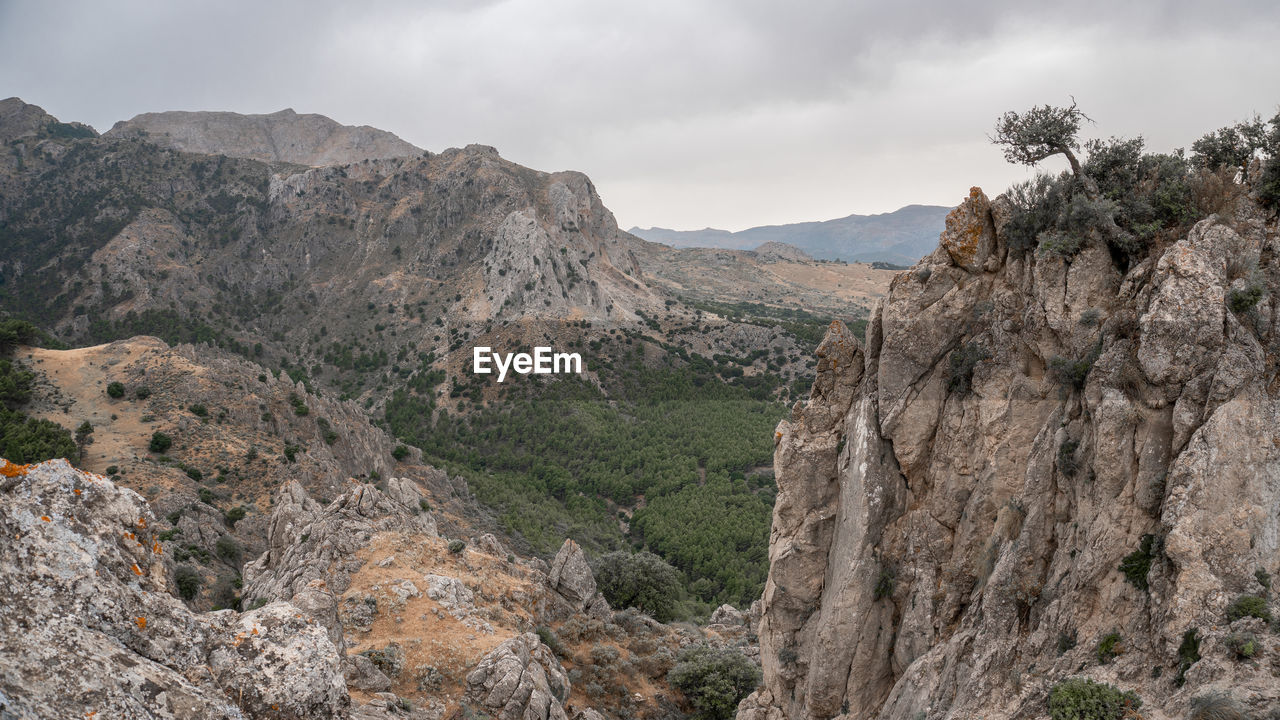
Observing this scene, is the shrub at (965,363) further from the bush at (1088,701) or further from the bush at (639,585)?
the bush at (639,585)

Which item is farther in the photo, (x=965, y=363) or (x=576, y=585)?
(x=576, y=585)

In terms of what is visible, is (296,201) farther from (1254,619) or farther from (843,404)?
(1254,619)

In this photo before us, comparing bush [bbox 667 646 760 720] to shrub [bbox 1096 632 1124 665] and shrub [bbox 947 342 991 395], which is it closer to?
shrub [bbox 947 342 991 395]

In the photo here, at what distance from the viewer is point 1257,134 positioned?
12.4 meters

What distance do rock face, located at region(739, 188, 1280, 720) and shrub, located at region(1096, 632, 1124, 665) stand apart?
0.12 meters

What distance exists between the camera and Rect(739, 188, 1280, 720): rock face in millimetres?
9383

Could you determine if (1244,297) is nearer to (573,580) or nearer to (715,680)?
(715,680)

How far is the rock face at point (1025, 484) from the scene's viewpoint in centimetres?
938

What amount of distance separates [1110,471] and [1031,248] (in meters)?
5.82

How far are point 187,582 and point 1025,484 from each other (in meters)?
32.9

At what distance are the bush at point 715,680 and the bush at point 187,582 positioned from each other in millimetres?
21899

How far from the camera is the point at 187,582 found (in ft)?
91.3

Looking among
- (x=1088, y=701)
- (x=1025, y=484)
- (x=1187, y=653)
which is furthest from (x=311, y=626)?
(x=1025, y=484)

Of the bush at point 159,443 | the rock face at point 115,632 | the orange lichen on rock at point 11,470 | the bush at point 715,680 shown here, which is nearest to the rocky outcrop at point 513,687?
the bush at point 715,680
